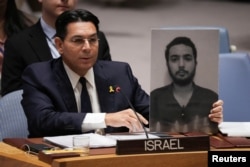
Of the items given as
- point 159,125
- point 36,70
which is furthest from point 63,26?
point 159,125

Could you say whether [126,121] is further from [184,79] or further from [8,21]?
[8,21]

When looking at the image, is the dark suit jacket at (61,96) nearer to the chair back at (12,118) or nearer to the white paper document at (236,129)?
the chair back at (12,118)

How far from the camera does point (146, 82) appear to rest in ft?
25.7

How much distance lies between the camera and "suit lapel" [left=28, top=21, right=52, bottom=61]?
518 centimetres

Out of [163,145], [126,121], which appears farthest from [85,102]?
[163,145]

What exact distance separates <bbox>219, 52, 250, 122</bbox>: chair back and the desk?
1.42 m

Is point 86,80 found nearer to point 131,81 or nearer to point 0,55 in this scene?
point 131,81

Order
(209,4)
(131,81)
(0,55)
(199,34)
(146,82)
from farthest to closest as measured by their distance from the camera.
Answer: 1. (209,4)
2. (146,82)
3. (0,55)
4. (131,81)
5. (199,34)

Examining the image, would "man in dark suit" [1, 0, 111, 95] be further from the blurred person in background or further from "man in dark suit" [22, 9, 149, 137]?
"man in dark suit" [22, 9, 149, 137]

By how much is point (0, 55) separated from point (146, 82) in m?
2.37

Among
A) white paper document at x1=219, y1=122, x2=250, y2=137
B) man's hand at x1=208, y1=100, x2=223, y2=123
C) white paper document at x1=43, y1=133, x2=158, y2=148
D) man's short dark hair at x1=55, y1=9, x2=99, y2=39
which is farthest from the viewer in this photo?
man's short dark hair at x1=55, y1=9, x2=99, y2=39

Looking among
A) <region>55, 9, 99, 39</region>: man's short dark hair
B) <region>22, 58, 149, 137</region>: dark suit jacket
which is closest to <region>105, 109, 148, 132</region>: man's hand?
<region>22, 58, 149, 137</region>: dark suit jacket

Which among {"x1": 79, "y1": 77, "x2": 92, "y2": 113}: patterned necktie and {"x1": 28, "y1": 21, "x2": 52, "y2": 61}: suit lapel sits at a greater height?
{"x1": 28, "y1": 21, "x2": 52, "y2": 61}: suit lapel

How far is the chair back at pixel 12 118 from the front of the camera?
432cm
